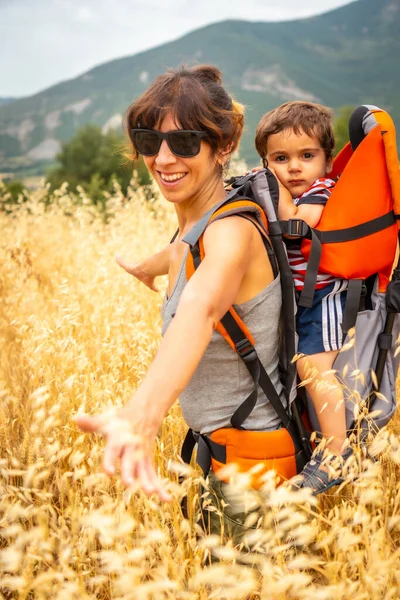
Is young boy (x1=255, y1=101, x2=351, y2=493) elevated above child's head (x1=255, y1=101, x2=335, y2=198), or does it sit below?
below

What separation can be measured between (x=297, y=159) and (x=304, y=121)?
0.15 m

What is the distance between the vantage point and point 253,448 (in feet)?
5.61

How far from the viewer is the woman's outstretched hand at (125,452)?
0.96 meters

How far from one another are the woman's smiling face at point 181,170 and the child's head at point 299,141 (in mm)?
492

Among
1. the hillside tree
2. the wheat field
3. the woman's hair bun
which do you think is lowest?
the wheat field

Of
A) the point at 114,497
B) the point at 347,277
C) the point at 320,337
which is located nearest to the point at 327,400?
the point at 320,337

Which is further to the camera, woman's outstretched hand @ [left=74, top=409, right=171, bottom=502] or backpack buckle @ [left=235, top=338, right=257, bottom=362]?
backpack buckle @ [left=235, top=338, right=257, bottom=362]

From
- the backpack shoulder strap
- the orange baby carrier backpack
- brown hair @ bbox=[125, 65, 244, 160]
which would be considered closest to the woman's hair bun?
brown hair @ bbox=[125, 65, 244, 160]

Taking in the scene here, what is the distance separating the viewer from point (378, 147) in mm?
1712

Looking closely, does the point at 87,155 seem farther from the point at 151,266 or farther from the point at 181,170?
the point at 181,170

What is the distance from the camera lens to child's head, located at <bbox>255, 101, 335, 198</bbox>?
214 centimetres

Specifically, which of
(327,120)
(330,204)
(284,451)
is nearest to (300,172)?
(327,120)

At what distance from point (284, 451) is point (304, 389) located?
0.27 m

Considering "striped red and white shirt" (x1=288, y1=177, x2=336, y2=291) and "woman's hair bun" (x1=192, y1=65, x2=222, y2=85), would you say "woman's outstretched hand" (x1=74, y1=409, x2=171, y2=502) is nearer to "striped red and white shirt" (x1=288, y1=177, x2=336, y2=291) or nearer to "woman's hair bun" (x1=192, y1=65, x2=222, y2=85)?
"striped red and white shirt" (x1=288, y1=177, x2=336, y2=291)
